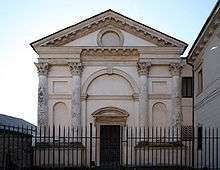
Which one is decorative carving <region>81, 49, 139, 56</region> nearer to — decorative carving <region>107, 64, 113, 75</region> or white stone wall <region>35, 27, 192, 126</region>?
white stone wall <region>35, 27, 192, 126</region>

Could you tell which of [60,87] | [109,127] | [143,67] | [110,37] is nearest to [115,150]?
[109,127]

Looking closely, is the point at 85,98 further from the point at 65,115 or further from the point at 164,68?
the point at 164,68

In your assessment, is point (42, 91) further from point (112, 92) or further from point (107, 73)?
point (112, 92)

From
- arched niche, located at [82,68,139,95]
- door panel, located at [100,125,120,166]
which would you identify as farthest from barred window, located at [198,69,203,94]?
door panel, located at [100,125,120,166]

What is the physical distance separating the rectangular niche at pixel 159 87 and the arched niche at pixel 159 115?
84 cm

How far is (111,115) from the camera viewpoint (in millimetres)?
34188

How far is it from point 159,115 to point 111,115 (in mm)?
3329

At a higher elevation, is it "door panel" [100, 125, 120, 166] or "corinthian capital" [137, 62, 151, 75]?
"corinthian capital" [137, 62, 151, 75]

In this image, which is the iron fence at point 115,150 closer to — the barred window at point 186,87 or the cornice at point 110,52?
the barred window at point 186,87

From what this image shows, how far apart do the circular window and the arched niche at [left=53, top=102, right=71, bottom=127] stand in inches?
204

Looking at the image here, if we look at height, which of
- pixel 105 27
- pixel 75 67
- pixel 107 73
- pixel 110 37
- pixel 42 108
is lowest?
pixel 42 108

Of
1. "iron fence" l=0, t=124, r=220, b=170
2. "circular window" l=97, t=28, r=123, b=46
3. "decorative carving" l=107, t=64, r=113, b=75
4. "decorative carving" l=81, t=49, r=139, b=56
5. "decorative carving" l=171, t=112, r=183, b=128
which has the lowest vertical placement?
"iron fence" l=0, t=124, r=220, b=170

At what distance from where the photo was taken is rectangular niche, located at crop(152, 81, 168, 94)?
34.1 metres

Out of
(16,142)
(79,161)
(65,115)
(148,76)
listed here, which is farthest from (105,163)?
(16,142)
